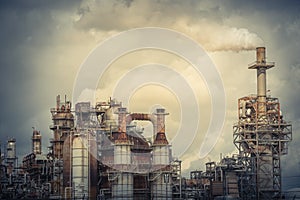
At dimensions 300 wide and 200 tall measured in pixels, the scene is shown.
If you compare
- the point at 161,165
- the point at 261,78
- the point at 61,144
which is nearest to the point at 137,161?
the point at 161,165

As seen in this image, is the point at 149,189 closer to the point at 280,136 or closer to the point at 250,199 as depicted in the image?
the point at 250,199

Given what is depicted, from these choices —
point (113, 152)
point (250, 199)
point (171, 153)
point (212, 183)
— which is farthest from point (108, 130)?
point (250, 199)

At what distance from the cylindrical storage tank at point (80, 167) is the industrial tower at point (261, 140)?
22.7m

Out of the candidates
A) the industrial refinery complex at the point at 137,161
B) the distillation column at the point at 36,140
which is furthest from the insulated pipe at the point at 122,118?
the distillation column at the point at 36,140

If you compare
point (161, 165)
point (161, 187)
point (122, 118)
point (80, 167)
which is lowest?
point (161, 187)

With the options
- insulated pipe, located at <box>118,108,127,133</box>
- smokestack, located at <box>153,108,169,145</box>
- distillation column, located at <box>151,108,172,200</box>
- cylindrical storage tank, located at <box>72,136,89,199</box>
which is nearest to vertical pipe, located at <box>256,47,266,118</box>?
smokestack, located at <box>153,108,169,145</box>

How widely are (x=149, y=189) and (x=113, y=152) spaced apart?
6.91 metres

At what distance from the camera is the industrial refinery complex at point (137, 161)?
83.1 m

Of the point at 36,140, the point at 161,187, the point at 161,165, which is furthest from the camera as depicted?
the point at 36,140

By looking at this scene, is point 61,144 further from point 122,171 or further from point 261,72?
point 261,72

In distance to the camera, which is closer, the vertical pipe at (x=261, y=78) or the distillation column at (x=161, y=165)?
the distillation column at (x=161, y=165)

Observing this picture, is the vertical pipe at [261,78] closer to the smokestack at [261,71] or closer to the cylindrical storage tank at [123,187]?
the smokestack at [261,71]

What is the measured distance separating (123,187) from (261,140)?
21.9 meters

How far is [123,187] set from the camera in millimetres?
82562
